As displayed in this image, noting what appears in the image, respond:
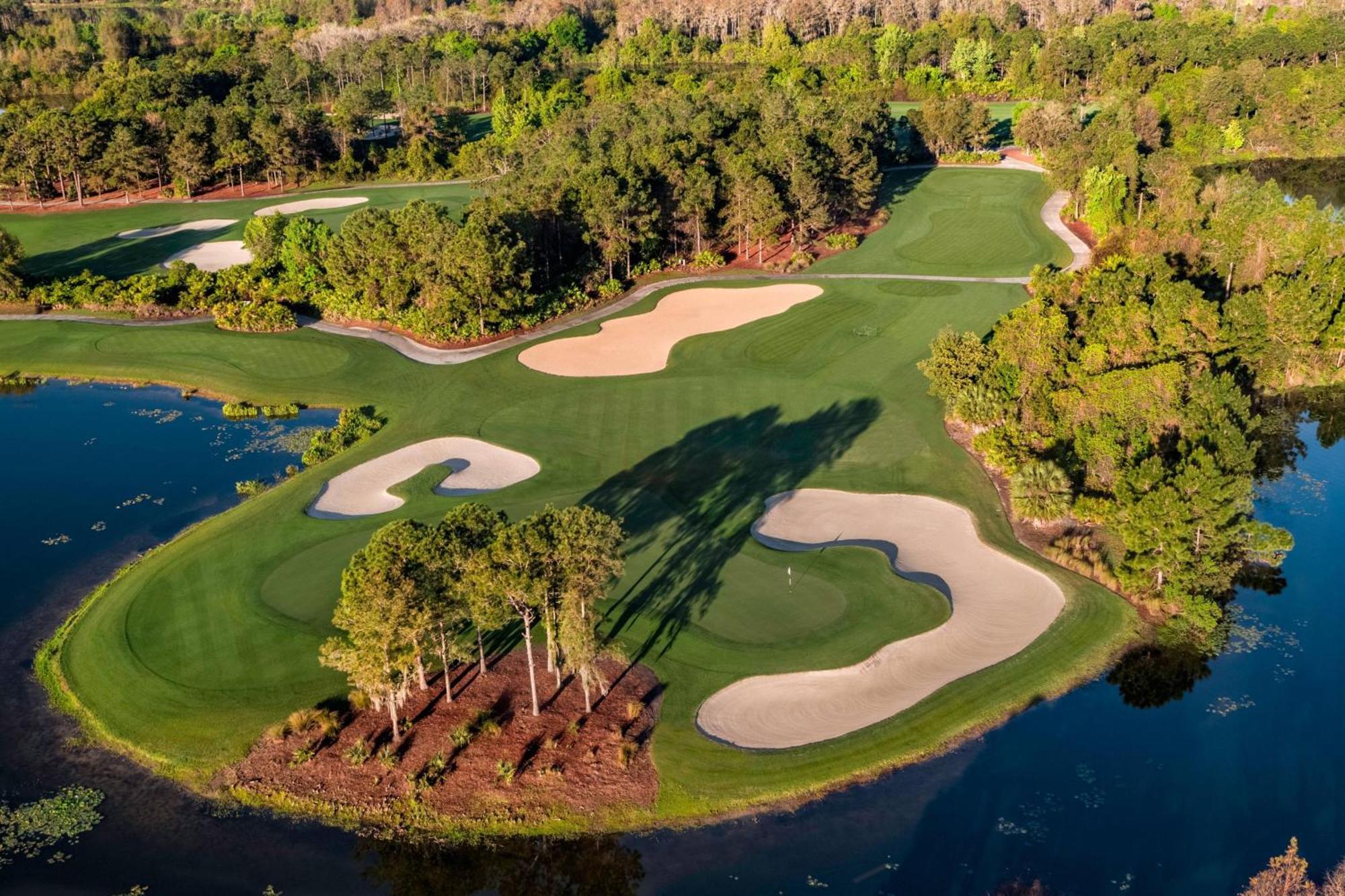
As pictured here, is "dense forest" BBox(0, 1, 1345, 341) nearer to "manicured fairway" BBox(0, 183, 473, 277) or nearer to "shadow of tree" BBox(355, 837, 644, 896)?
"manicured fairway" BBox(0, 183, 473, 277)

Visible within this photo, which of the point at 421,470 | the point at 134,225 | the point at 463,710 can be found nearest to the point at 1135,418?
the point at 463,710

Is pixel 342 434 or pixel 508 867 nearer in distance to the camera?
pixel 508 867

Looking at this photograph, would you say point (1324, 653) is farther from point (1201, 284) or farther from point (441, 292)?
point (441, 292)

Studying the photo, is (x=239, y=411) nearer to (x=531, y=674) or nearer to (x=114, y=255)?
(x=531, y=674)

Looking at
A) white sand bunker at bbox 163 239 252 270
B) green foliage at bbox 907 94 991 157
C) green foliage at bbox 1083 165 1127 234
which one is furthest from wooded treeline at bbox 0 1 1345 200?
white sand bunker at bbox 163 239 252 270

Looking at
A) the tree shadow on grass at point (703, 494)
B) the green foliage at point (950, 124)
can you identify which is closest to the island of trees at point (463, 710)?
the tree shadow on grass at point (703, 494)

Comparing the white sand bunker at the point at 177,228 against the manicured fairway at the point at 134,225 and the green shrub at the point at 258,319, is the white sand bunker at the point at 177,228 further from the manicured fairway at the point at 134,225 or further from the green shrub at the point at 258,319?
A: the green shrub at the point at 258,319

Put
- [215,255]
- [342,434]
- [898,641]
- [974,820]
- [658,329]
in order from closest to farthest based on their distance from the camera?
[974,820], [898,641], [342,434], [658,329], [215,255]

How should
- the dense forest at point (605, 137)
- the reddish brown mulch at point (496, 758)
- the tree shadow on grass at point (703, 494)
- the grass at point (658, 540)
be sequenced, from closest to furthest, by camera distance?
the reddish brown mulch at point (496, 758), the grass at point (658, 540), the tree shadow on grass at point (703, 494), the dense forest at point (605, 137)
